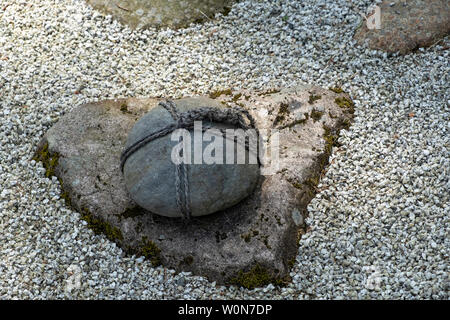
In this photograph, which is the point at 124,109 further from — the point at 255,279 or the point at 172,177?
the point at 255,279

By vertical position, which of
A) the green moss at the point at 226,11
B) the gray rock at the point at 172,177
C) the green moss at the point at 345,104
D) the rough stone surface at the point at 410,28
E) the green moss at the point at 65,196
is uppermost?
the green moss at the point at 226,11

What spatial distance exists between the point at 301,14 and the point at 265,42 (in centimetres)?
54

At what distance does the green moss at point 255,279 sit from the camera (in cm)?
369

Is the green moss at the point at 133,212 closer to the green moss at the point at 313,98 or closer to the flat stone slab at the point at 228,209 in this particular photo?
the flat stone slab at the point at 228,209

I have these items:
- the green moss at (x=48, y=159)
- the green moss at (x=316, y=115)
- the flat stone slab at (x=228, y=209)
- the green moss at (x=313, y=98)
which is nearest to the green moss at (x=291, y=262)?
the flat stone slab at (x=228, y=209)

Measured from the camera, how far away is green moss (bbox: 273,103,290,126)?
14.7 ft

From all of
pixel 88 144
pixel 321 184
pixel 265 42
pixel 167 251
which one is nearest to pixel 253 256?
pixel 167 251

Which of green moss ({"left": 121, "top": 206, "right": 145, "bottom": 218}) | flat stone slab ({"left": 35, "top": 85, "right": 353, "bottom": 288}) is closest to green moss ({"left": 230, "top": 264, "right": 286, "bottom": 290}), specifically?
flat stone slab ({"left": 35, "top": 85, "right": 353, "bottom": 288})

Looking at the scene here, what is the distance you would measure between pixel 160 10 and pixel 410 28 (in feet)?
8.41

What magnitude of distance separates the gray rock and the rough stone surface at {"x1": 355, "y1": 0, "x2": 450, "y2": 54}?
219 centimetres

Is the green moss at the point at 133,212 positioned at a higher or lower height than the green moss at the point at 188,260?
higher

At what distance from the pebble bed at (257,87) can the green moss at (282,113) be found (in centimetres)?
A: 48

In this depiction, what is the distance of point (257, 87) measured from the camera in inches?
194

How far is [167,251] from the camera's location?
3.81 m
